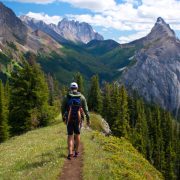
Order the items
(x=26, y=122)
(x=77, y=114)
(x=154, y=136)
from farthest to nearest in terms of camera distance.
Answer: (x=154, y=136) < (x=26, y=122) < (x=77, y=114)

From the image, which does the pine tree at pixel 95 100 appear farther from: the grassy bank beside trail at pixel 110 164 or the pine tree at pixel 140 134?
the grassy bank beside trail at pixel 110 164

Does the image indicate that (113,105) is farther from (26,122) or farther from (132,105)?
(26,122)

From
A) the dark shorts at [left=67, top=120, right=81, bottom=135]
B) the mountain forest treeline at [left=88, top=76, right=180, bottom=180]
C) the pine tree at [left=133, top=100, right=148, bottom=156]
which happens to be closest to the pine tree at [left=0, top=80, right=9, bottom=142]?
the mountain forest treeline at [left=88, top=76, right=180, bottom=180]

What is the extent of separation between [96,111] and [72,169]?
273ft

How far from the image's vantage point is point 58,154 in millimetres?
23312

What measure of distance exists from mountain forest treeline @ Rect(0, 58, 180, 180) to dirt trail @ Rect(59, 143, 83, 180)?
36589 millimetres

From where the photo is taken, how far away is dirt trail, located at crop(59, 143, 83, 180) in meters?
18.6

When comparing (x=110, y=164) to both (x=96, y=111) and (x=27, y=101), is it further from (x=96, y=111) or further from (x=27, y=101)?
(x=96, y=111)

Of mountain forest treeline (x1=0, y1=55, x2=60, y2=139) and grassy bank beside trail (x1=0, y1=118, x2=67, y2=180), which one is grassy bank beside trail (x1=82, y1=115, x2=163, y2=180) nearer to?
grassy bank beside trail (x1=0, y1=118, x2=67, y2=180)

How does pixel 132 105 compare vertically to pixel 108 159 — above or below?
below

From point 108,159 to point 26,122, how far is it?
36.8 metres

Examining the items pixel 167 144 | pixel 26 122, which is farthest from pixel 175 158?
pixel 26 122

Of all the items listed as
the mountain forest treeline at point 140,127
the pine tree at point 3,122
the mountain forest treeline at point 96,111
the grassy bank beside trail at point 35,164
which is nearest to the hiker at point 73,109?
the grassy bank beside trail at point 35,164

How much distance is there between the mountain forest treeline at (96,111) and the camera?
58.2 m
